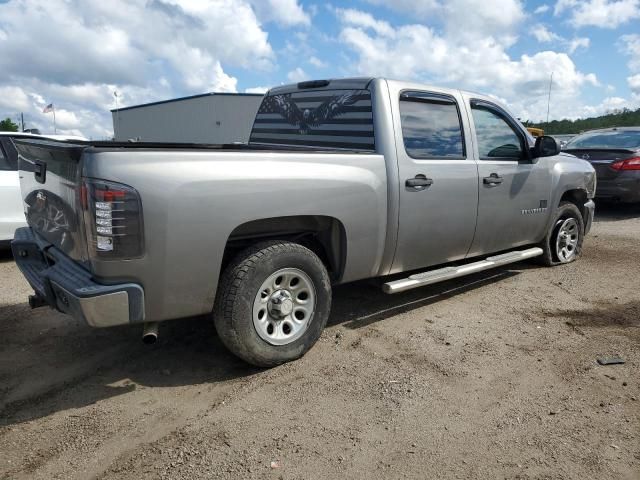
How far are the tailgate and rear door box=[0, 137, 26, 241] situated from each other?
2653 millimetres

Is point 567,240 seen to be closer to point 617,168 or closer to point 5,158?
point 617,168

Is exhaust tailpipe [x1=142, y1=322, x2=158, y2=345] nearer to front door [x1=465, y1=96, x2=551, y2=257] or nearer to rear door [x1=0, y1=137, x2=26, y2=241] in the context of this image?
front door [x1=465, y1=96, x2=551, y2=257]

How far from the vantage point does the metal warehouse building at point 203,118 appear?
96.6ft

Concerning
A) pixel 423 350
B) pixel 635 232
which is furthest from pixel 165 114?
pixel 423 350

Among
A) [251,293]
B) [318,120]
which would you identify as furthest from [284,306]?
[318,120]

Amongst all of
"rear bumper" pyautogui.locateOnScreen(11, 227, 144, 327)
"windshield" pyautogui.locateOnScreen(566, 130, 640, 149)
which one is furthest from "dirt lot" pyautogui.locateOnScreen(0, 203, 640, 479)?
"windshield" pyautogui.locateOnScreen(566, 130, 640, 149)

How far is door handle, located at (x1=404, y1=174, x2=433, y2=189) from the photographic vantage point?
13.0 feet

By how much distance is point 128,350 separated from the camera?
3.80 metres

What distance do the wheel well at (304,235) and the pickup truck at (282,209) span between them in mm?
11


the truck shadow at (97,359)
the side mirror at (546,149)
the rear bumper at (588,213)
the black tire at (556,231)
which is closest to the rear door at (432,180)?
the truck shadow at (97,359)

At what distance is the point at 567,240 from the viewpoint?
20.4ft

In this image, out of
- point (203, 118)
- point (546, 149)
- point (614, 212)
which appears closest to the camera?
point (546, 149)

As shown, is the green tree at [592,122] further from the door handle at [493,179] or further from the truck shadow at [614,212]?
the door handle at [493,179]

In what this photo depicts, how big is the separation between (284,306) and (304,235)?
594 mm
